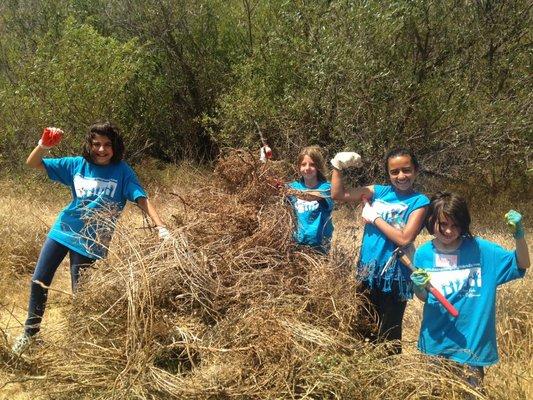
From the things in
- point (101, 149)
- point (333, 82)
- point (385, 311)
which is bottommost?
point (385, 311)

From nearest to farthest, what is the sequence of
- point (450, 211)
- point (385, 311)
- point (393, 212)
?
point (450, 211)
point (393, 212)
point (385, 311)

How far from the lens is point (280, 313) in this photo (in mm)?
2574

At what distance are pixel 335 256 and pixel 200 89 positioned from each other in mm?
10074

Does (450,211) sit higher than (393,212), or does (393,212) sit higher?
(450,211)

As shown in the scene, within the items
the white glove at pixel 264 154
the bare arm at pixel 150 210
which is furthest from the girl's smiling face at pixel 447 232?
the bare arm at pixel 150 210

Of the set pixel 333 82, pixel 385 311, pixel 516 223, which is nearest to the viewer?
pixel 516 223

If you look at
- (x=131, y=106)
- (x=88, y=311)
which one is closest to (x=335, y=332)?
(x=88, y=311)

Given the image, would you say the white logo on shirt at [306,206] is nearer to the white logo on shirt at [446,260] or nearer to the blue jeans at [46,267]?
the white logo on shirt at [446,260]

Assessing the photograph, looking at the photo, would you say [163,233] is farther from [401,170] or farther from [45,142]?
[401,170]

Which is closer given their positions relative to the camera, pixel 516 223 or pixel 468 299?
pixel 516 223

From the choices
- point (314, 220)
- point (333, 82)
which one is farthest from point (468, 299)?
point (333, 82)

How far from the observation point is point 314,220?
3.23 metres

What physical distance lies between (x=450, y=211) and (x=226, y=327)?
1.14 metres

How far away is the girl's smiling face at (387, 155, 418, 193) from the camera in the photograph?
2812 millimetres
